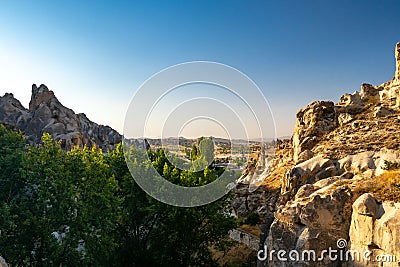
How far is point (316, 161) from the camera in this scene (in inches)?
854

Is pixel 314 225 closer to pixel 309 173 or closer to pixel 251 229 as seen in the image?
pixel 309 173

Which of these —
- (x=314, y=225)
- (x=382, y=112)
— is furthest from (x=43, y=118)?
(x=314, y=225)

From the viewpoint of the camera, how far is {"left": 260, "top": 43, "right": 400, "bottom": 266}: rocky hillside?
1206cm

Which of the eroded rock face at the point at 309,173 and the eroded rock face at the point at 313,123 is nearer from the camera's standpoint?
the eroded rock face at the point at 309,173

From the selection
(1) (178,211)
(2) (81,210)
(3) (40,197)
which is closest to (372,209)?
(1) (178,211)

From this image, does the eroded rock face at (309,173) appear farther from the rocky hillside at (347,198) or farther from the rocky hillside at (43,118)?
the rocky hillside at (43,118)

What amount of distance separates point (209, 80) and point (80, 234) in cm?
1225

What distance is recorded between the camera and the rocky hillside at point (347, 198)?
1206 cm

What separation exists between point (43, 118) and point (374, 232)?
76.9 m

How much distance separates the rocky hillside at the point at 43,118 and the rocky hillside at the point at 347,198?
5868cm

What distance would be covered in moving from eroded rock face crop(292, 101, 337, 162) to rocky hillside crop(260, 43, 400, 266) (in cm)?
190

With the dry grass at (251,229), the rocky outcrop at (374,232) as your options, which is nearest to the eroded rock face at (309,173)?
the rocky outcrop at (374,232)

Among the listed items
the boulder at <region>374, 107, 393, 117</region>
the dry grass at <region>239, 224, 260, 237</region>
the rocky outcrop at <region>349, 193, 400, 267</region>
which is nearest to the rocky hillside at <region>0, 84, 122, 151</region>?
the dry grass at <region>239, 224, 260, 237</region>

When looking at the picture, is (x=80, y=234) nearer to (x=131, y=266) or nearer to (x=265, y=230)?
(x=131, y=266)
